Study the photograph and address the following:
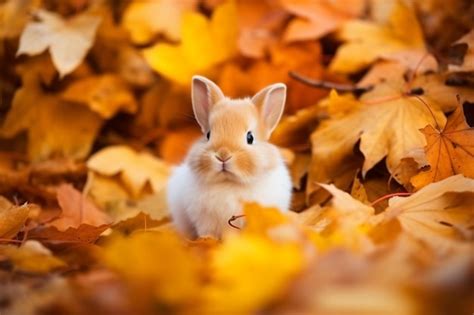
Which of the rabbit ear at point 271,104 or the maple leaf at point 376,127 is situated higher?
the rabbit ear at point 271,104

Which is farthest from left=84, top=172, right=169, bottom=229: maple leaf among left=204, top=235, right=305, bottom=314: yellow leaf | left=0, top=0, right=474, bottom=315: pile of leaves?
left=204, top=235, right=305, bottom=314: yellow leaf

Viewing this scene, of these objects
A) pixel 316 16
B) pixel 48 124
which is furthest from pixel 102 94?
pixel 316 16

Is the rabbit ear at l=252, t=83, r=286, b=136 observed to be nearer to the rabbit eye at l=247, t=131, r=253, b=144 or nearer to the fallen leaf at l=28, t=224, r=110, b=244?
the rabbit eye at l=247, t=131, r=253, b=144

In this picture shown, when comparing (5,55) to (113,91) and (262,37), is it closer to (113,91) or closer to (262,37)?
(113,91)

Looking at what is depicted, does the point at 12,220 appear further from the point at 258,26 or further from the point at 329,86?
the point at 258,26

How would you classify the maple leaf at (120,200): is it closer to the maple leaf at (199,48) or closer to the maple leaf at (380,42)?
the maple leaf at (199,48)

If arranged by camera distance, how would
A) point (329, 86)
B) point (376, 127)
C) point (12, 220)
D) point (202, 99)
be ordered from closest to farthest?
point (12, 220) → point (202, 99) → point (376, 127) → point (329, 86)

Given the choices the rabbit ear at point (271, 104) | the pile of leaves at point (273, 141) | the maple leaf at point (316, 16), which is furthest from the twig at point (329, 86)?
the rabbit ear at point (271, 104)

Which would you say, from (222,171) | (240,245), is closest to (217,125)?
(222,171)
